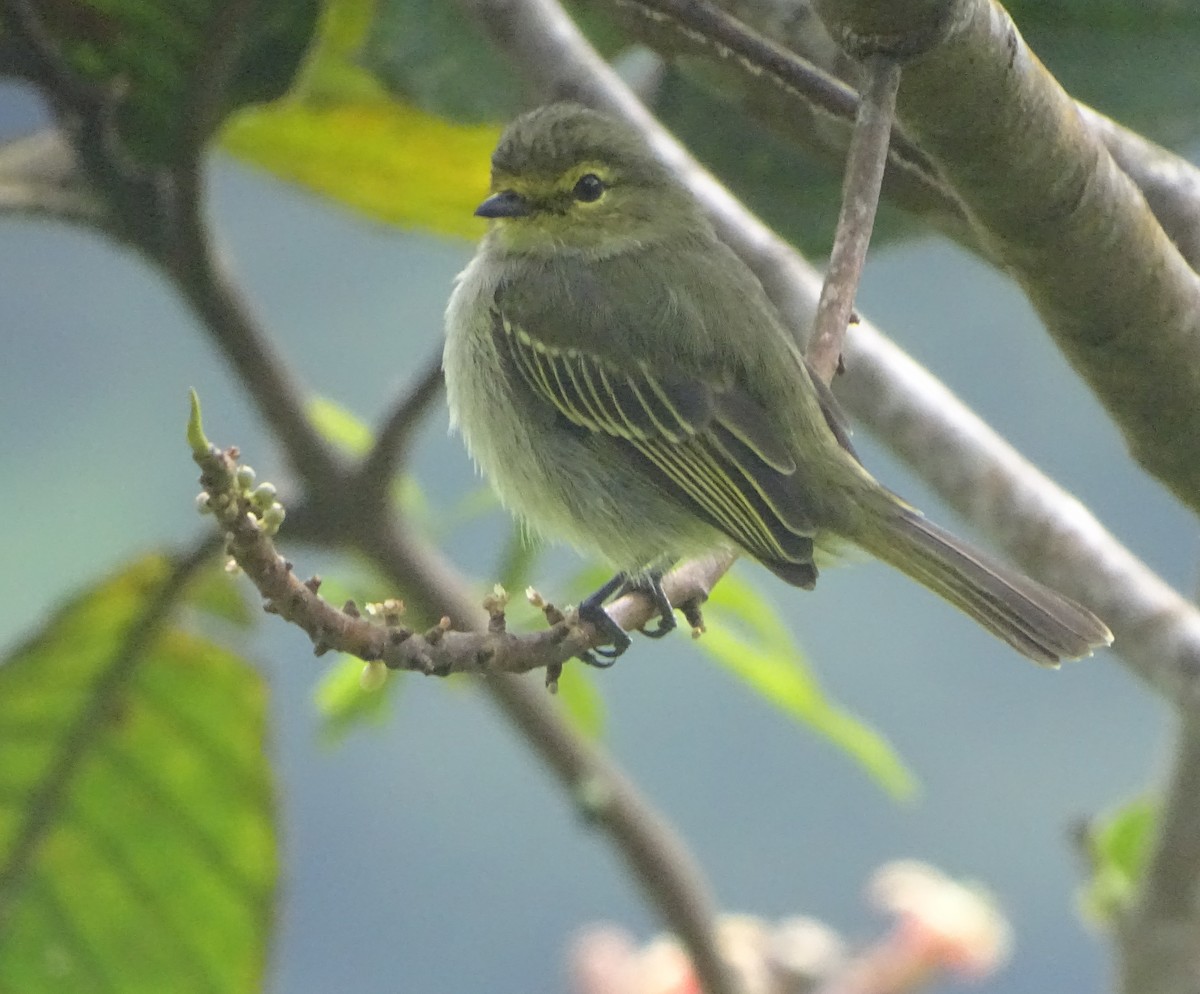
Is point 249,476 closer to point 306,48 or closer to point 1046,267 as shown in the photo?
point 1046,267

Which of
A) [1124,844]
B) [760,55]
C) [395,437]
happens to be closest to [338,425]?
[395,437]

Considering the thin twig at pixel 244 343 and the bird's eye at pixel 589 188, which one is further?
the thin twig at pixel 244 343

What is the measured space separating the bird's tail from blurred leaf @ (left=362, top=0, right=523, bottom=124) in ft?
3.88

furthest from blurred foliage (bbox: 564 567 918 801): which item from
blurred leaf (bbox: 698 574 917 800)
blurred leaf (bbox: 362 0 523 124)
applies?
blurred leaf (bbox: 362 0 523 124)

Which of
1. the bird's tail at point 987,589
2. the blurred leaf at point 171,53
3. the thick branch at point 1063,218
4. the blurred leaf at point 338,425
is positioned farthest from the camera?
the blurred leaf at point 338,425

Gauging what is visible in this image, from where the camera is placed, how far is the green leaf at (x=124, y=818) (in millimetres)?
2850

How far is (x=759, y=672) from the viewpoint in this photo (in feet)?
8.83

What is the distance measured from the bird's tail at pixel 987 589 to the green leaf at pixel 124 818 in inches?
54.0

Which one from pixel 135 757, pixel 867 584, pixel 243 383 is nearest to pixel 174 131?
pixel 243 383

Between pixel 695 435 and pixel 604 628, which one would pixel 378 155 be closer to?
pixel 695 435

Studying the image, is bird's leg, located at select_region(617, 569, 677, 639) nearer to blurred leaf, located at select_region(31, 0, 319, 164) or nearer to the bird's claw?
the bird's claw

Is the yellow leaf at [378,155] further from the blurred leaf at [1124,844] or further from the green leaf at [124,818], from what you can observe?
the blurred leaf at [1124,844]

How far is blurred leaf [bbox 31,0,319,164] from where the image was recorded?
2600mm

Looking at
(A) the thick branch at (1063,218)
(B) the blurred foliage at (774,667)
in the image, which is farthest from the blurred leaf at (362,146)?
(A) the thick branch at (1063,218)
